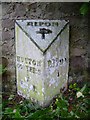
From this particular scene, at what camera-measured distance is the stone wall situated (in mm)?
2326

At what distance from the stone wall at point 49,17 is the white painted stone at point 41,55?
6 centimetres

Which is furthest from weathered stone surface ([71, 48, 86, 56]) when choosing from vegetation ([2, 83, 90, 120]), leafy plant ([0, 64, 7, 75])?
leafy plant ([0, 64, 7, 75])

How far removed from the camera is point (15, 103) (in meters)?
2.35

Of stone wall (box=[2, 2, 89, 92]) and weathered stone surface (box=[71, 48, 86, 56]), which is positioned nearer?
stone wall (box=[2, 2, 89, 92])

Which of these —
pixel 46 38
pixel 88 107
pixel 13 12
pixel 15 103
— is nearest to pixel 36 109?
pixel 15 103

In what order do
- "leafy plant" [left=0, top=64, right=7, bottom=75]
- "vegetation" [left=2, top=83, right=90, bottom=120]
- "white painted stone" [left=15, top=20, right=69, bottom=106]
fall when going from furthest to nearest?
"leafy plant" [left=0, top=64, right=7, bottom=75] → "white painted stone" [left=15, top=20, right=69, bottom=106] → "vegetation" [left=2, top=83, right=90, bottom=120]

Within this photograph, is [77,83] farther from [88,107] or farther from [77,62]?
[88,107]

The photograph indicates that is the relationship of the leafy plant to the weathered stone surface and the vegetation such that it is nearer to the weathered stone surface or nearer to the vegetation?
the vegetation

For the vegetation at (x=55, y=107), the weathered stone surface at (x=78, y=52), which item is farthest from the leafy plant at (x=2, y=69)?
the weathered stone surface at (x=78, y=52)

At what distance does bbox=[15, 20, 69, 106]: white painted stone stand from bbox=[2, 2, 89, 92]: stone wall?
0.19 ft

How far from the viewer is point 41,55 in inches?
86.7

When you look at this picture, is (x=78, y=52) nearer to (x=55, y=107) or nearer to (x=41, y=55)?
(x=41, y=55)

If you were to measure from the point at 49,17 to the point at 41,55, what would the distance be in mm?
325

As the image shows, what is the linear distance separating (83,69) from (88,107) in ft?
1.33
